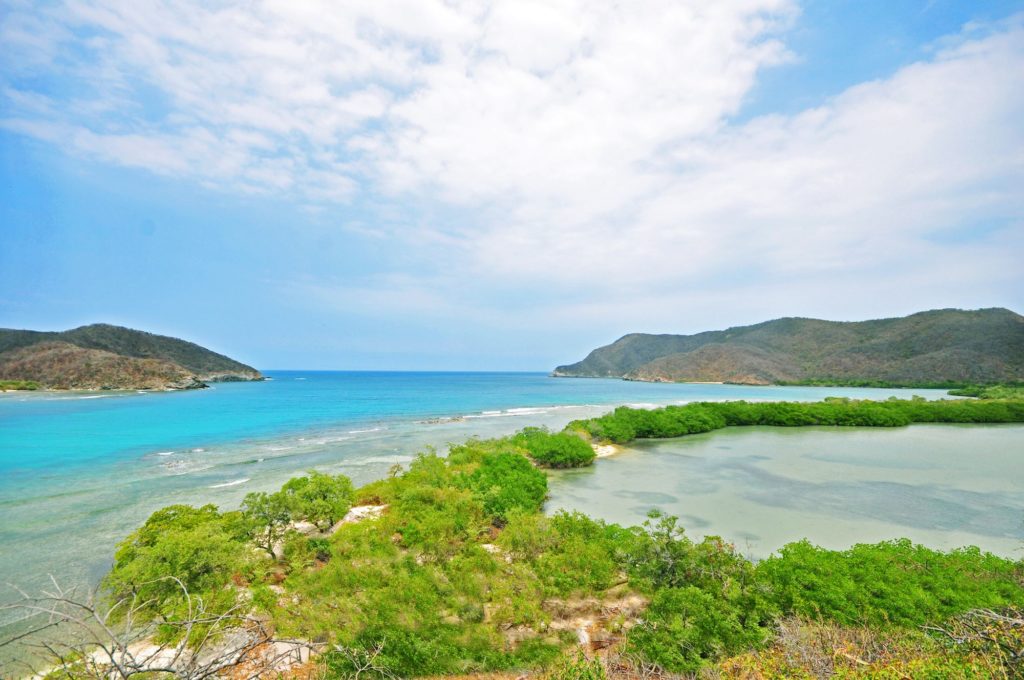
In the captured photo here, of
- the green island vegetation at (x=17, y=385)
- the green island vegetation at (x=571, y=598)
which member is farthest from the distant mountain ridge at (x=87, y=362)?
the green island vegetation at (x=571, y=598)

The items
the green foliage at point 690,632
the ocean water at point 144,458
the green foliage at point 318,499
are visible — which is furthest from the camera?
the ocean water at point 144,458

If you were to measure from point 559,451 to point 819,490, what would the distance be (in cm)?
1196

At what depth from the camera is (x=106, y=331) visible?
342 feet

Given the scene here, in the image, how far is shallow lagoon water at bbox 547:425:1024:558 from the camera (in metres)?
14.0

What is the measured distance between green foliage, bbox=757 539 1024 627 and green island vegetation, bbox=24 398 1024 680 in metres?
0.03

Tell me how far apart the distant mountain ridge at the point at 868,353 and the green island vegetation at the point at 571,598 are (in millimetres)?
108674

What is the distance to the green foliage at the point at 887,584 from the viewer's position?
22.7ft

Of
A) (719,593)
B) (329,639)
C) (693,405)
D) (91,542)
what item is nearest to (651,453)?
(693,405)

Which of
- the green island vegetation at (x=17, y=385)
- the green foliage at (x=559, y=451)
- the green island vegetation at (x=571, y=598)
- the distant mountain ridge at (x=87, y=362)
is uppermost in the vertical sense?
the distant mountain ridge at (x=87, y=362)

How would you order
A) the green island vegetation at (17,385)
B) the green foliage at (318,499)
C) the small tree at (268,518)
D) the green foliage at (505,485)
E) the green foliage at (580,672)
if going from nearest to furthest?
the green foliage at (580,672)
the small tree at (268,518)
the green foliage at (318,499)
the green foliage at (505,485)
the green island vegetation at (17,385)

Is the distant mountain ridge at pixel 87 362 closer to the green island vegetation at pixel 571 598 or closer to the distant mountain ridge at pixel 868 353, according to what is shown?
the green island vegetation at pixel 571 598

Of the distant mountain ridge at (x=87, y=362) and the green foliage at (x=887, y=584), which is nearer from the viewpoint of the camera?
the green foliage at (x=887, y=584)

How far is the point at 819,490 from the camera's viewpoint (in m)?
18.6

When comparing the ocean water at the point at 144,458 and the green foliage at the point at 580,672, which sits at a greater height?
the green foliage at the point at 580,672
